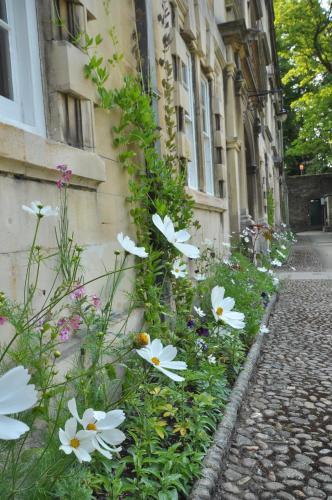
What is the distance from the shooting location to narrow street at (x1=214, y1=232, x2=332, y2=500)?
82.4 inches

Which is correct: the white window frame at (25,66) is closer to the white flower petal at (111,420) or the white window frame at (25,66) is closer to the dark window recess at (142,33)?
the dark window recess at (142,33)

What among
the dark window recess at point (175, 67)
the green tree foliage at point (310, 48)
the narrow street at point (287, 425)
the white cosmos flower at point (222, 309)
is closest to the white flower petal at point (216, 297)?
the white cosmos flower at point (222, 309)

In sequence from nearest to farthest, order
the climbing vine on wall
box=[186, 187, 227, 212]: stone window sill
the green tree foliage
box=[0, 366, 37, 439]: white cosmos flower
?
1. box=[0, 366, 37, 439]: white cosmos flower
2. the climbing vine on wall
3. box=[186, 187, 227, 212]: stone window sill
4. the green tree foliage

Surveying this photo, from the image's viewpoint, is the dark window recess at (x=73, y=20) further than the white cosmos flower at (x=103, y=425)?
Yes

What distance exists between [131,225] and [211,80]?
4.37 meters

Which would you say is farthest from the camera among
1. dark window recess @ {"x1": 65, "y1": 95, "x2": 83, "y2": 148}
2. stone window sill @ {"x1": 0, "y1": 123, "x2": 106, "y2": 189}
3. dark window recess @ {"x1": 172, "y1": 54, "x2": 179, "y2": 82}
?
dark window recess @ {"x1": 172, "y1": 54, "x2": 179, "y2": 82}

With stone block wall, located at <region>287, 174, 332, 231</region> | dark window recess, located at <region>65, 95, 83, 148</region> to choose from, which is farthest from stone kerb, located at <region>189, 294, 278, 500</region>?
stone block wall, located at <region>287, 174, 332, 231</region>

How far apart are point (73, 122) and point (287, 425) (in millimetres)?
2226

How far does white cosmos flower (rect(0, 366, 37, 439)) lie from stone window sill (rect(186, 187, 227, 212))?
3.96 m

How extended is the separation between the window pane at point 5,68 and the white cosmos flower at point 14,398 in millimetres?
1731

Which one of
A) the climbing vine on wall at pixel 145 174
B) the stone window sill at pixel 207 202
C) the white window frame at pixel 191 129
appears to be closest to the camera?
the climbing vine on wall at pixel 145 174

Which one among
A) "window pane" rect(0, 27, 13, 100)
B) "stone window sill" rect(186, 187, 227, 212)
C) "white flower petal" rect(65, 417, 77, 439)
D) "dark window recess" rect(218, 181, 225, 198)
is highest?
"window pane" rect(0, 27, 13, 100)

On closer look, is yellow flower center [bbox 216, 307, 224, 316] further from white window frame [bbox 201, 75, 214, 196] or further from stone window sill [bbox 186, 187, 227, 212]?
white window frame [bbox 201, 75, 214, 196]

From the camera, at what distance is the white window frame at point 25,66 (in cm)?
214
